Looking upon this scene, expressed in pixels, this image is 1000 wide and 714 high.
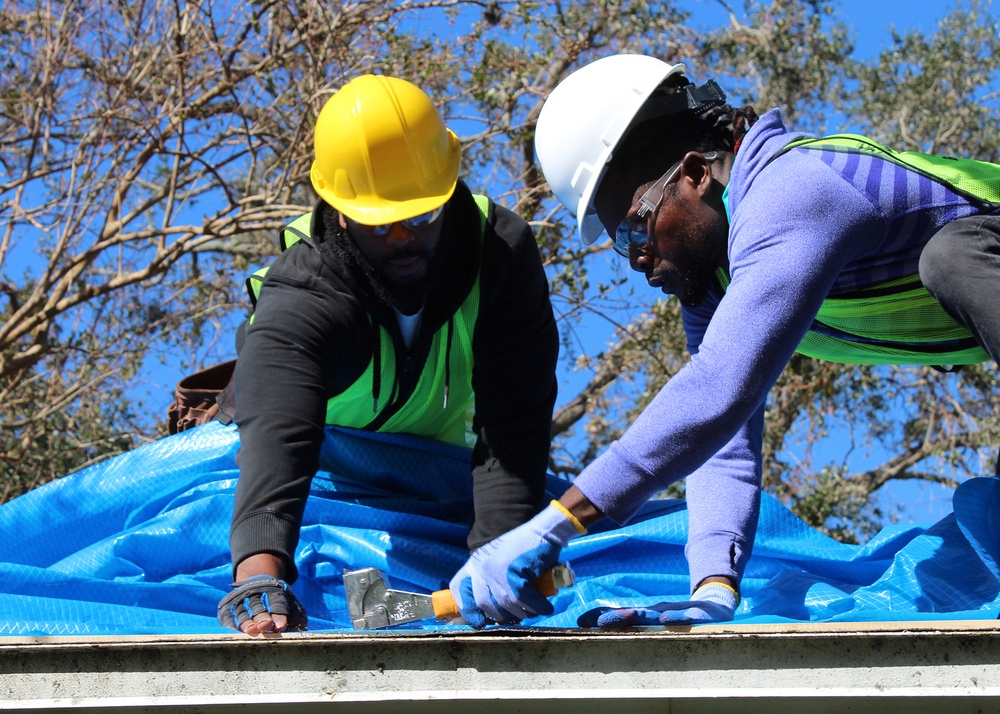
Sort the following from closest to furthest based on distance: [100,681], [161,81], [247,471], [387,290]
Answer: [100,681], [247,471], [387,290], [161,81]

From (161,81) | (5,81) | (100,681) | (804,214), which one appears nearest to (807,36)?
(161,81)

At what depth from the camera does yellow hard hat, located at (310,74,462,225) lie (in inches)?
130

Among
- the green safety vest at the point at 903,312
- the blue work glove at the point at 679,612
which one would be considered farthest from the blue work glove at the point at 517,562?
the green safety vest at the point at 903,312

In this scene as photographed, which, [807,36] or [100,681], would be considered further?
[807,36]

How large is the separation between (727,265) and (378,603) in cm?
111

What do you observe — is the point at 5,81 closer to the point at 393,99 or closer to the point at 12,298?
the point at 12,298

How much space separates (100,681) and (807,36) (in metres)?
7.63

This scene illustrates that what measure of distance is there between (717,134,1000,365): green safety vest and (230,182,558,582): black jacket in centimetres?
74

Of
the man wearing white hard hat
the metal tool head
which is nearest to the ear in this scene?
the man wearing white hard hat

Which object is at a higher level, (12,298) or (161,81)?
(161,81)

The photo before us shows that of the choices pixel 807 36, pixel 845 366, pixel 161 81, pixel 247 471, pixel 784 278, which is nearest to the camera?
pixel 784 278

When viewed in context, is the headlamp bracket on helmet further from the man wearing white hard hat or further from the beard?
the beard

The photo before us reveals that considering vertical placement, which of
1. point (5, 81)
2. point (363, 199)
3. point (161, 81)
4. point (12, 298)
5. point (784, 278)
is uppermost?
point (5, 81)

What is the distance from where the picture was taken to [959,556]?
10.0 ft
